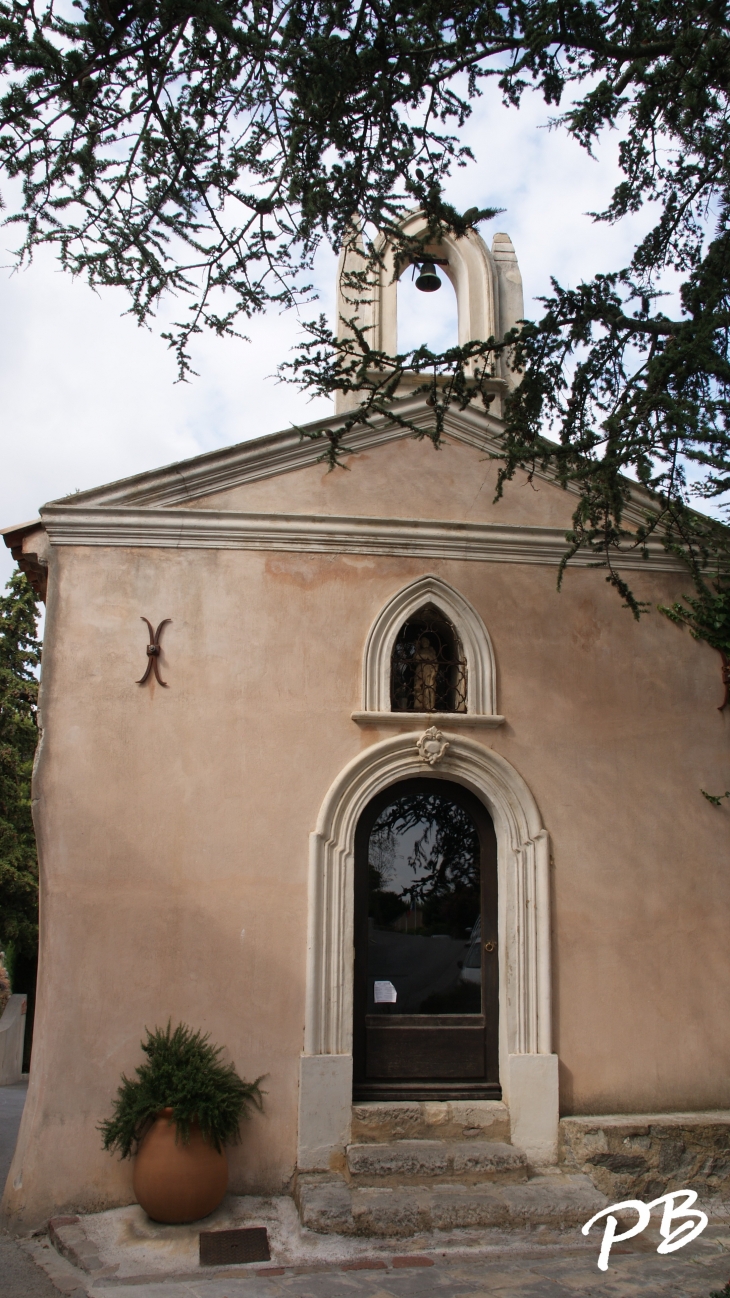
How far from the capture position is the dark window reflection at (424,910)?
6684mm

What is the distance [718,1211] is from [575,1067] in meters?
1.15

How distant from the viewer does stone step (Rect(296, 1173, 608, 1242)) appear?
546 cm

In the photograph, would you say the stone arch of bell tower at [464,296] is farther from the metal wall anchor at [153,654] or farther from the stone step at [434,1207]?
the stone step at [434,1207]

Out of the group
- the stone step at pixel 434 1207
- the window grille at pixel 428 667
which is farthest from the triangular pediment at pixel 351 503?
the stone step at pixel 434 1207

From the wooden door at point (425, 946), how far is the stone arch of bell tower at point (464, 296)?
11.6 ft

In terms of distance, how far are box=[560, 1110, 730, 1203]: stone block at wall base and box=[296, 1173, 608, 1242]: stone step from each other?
266 millimetres

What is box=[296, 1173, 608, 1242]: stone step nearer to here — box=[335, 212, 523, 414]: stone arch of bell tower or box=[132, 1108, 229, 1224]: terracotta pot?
box=[132, 1108, 229, 1224]: terracotta pot

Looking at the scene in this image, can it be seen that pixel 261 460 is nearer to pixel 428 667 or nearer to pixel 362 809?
pixel 428 667

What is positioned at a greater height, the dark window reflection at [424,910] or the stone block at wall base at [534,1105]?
the dark window reflection at [424,910]

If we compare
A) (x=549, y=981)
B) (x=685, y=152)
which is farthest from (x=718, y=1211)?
(x=685, y=152)

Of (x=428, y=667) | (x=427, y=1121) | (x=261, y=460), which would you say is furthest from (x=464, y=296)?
(x=427, y=1121)

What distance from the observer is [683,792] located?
7.12 m

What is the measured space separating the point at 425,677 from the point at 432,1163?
3.13 metres

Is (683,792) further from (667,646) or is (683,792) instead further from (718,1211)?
(718,1211)
